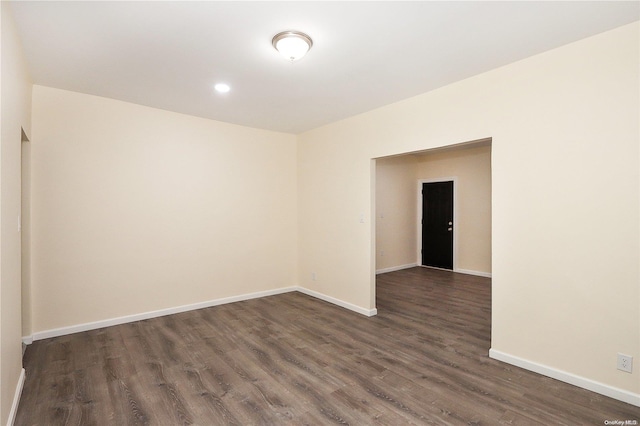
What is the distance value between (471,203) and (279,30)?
592 centimetres

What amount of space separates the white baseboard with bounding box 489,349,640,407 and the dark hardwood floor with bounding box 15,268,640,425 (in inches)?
2.2

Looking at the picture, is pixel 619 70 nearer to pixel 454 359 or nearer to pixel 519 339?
pixel 519 339

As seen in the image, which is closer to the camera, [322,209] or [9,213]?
[9,213]

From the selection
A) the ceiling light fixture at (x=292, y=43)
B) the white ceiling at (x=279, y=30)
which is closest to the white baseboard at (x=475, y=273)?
the white ceiling at (x=279, y=30)

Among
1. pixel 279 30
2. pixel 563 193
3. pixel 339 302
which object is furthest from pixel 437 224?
pixel 279 30

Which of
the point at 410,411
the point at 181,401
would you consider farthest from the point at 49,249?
the point at 410,411

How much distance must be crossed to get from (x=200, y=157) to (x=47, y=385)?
3.03 meters

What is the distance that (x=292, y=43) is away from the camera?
236 cm

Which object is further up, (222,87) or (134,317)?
(222,87)

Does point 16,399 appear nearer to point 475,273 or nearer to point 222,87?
point 222,87

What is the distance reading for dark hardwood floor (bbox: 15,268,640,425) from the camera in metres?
2.19

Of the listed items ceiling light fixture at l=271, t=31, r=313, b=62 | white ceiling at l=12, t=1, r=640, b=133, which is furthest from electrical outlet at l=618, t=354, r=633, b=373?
ceiling light fixture at l=271, t=31, r=313, b=62

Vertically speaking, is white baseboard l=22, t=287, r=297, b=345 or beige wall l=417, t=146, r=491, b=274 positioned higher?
beige wall l=417, t=146, r=491, b=274

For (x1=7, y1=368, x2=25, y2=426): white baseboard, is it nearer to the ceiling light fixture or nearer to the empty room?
the empty room
